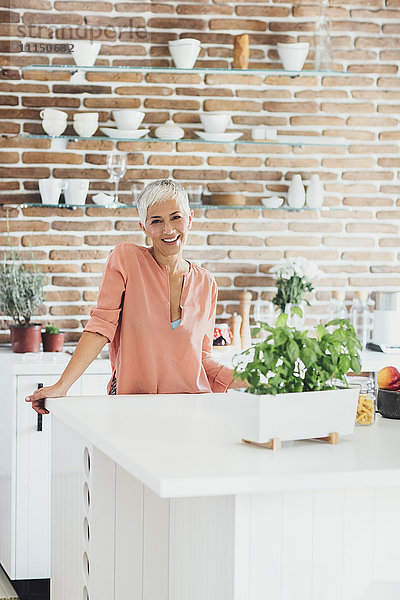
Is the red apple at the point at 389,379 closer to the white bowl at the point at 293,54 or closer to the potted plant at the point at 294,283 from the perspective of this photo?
the potted plant at the point at 294,283

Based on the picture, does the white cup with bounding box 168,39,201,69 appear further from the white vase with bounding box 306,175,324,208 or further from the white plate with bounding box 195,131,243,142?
the white vase with bounding box 306,175,324,208

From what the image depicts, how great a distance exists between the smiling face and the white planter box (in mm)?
997

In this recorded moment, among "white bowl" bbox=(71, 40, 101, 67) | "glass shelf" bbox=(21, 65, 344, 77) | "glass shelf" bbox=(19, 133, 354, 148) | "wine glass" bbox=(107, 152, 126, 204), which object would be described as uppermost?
"white bowl" bbox=(71, 40, 101, 67)

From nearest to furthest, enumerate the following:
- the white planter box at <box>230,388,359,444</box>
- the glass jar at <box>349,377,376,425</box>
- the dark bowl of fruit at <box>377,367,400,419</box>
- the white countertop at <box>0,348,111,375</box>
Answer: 1. the white planter box at <box>230,388,359,444</box>
2. the glass jar at <box>349,377,376,425</box>
3. the dark bowl of fruit at <box>377,367,400,419</box>
4. the white countertop at <box>0,348,111,375</box>

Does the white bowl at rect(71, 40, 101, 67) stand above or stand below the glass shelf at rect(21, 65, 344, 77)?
above

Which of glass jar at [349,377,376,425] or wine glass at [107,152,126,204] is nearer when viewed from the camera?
glass jar at [349,377,376,425]

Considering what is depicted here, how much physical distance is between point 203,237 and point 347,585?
9.89ft

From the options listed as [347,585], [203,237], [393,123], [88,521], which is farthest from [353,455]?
[393,123]

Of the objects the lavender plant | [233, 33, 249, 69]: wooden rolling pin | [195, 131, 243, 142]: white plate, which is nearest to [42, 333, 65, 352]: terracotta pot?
the lavender plant

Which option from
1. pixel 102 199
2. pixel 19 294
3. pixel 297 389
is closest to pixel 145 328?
pixel 297 389

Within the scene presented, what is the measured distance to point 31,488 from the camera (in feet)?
12.9

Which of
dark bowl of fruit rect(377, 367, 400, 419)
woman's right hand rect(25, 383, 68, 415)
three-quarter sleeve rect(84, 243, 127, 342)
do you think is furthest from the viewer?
three-quarter sleeve rect(84, 243, 127, 342)

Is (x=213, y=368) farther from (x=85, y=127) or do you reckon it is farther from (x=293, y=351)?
(x=85, y=127)

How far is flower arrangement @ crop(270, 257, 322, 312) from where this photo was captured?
15.0 ft
